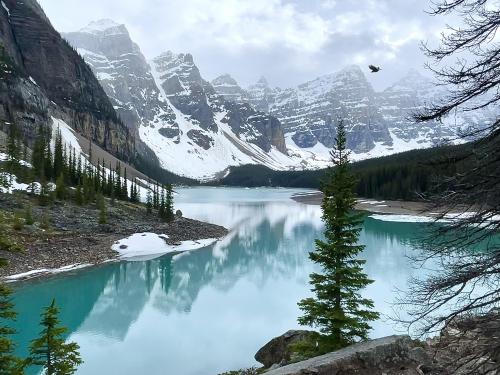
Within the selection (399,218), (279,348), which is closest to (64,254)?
(279,348)

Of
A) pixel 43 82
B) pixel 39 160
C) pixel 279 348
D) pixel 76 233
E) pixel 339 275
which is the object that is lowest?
pixel 279 348

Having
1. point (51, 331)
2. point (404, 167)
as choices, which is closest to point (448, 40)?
point (51, 331)

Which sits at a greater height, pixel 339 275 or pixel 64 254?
pixel 339 275

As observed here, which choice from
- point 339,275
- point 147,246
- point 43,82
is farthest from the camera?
point 43,82

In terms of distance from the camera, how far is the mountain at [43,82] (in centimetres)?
11969

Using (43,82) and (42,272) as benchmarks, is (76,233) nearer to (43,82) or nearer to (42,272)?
(42,272)

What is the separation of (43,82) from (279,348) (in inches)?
6631

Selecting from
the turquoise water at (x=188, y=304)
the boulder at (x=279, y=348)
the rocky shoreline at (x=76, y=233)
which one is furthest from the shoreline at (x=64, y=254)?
the boulder at (x=279, y=348)

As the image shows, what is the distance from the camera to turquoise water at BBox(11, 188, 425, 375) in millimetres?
19734

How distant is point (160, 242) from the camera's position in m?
47.0

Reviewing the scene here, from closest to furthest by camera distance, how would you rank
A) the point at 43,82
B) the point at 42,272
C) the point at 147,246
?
the point at 42,272 → the point at 147,246 → the point at 43,82

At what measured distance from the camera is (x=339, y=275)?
12.4 m

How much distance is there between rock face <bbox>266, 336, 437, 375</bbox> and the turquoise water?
7.98ft

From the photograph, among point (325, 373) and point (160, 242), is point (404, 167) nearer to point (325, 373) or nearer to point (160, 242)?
point (160, 242)
